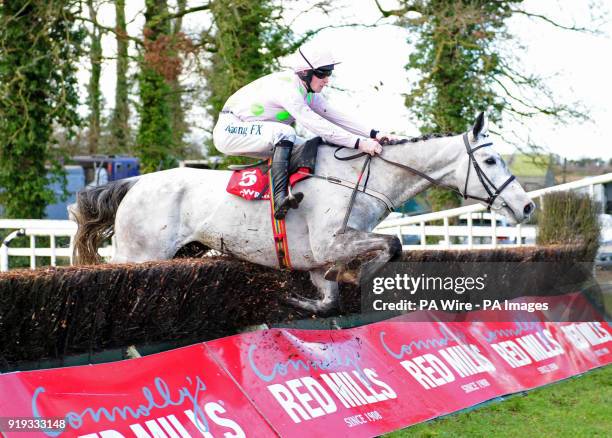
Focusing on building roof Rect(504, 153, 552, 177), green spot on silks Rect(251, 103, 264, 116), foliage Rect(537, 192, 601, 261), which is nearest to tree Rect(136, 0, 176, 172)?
building roof Rect(504, 153, 552, 177)

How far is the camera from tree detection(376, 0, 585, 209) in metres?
13.3

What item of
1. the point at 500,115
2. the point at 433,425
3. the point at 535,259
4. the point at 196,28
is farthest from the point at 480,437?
the point at 196,28

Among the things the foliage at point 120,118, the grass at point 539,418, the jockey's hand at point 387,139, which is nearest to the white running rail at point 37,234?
the jockey's hand at point 387,139

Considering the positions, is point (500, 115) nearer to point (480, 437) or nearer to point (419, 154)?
point (419, 154)

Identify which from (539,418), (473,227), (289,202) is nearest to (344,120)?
(289,202)

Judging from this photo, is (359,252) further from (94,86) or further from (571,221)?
(94,86)

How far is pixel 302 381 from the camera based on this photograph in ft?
15.6

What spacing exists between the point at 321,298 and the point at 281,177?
1001mm

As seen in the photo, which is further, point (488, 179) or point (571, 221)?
point (571, 221)

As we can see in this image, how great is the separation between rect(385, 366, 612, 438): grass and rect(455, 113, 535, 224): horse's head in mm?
1283

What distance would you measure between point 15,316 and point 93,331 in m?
0.55

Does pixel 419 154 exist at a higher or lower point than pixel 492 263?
higher

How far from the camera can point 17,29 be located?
13.8 metres

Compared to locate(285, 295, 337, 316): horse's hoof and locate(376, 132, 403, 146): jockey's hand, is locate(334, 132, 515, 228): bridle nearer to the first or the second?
locate(376, 132, 403, 146): jockey's hand
